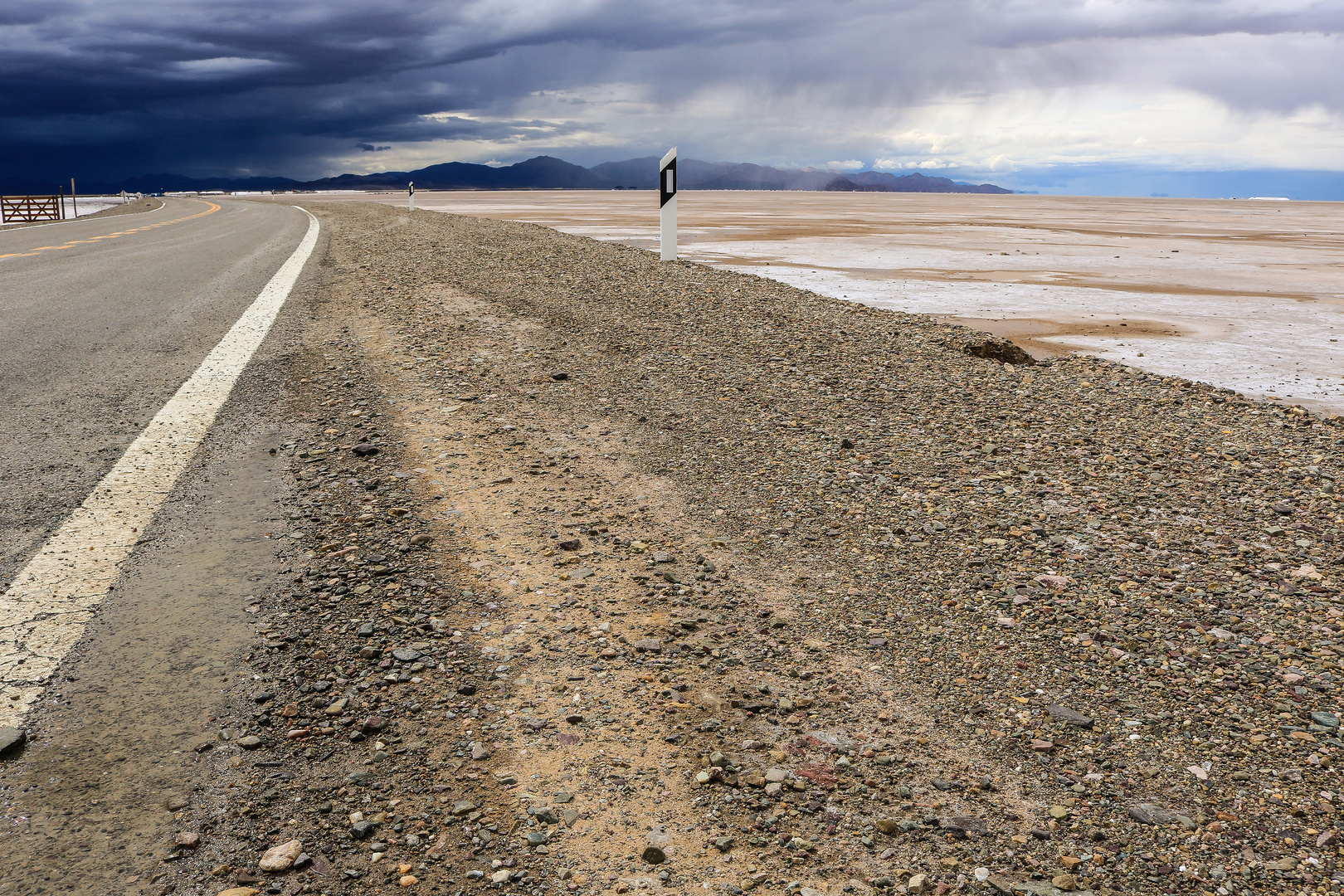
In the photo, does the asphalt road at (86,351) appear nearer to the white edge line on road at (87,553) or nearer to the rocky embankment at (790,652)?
the white edge line on road at (87,553)

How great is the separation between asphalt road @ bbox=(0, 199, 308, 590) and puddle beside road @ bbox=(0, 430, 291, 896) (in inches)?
22.0

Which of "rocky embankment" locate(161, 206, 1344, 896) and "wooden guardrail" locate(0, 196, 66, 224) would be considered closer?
"rocky embankment" locate(161, 206, 1344, 896)

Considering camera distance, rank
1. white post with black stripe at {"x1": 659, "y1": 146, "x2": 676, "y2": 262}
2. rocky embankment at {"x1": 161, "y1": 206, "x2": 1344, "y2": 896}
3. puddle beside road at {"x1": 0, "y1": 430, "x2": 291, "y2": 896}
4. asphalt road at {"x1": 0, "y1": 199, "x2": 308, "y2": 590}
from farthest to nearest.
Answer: white post with black stripe at {"x1": 659, "y1": 146, "x2": 676, "y2": 262}
asphalt road at {"x1": 0, "y1": 199, "x2": 308, "y2": 590}
rocky embankment at {"x1": 161, "y1": 206, "x2": 1344, "y2": 896}
puddle beside road at {"x1": 0, "y1": 430, "x2": 291, "y2": 896}

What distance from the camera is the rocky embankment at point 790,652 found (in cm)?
193

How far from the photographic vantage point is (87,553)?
3.12 m

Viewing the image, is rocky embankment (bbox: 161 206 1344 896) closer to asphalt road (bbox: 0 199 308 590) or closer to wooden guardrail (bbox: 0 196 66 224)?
asphalt road (bbox: 0 199 308 590)

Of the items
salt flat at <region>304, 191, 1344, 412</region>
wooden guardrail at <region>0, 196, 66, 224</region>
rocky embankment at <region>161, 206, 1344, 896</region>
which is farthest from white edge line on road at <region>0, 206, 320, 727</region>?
wooden guardrail at <region>0, 196, 66, 224</region>

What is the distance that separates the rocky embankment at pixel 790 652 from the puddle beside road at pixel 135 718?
0.28ft

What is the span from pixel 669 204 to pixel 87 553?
413 inches

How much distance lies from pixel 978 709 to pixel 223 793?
2118mm

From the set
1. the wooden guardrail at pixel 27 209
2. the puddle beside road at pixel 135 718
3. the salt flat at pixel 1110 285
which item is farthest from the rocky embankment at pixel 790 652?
the wooden guardrail at pixel 27 209

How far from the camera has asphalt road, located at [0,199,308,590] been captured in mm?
3809

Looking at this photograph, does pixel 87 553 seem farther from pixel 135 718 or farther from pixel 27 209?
pixel 27 209

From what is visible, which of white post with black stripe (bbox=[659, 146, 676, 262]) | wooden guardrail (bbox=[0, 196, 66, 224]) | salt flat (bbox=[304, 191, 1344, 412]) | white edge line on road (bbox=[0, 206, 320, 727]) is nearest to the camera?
white edge line on road (bbox=[0, 206, 320, 727])
